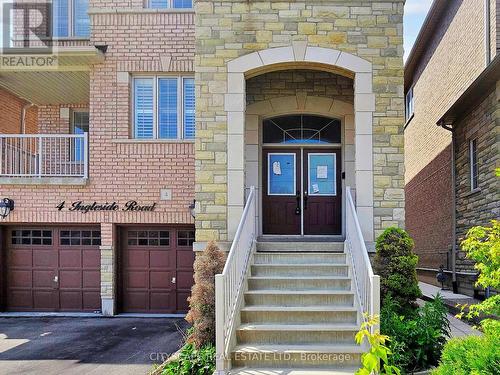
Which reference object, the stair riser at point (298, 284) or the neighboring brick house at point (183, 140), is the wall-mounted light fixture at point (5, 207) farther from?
the stair riser at point (298, 284)

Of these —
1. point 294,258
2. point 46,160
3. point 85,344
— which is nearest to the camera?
point 294,258

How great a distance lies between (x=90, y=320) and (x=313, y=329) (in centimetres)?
584

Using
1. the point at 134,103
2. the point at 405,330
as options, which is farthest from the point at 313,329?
the point at 134,103

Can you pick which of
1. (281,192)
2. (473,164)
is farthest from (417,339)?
(473,164)

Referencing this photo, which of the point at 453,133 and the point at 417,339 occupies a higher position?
the point at 453,133

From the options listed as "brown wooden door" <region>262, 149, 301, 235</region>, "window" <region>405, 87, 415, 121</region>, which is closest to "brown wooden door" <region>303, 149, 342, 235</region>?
"brown wooden door" <region>262, 149, 301, 235</region>

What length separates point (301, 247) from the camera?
27.1 ft

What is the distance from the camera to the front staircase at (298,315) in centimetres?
602

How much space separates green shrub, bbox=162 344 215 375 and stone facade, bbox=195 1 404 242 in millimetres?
2113

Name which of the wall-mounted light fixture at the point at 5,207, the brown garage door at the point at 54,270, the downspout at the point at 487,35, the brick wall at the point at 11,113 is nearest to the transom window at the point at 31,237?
the brown garage door at the point at 54,270

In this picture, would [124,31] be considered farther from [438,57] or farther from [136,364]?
[438,57]

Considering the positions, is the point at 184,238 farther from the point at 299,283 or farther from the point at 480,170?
the point at 480,170

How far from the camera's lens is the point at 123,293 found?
1116 cm

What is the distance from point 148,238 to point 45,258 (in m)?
2.40
